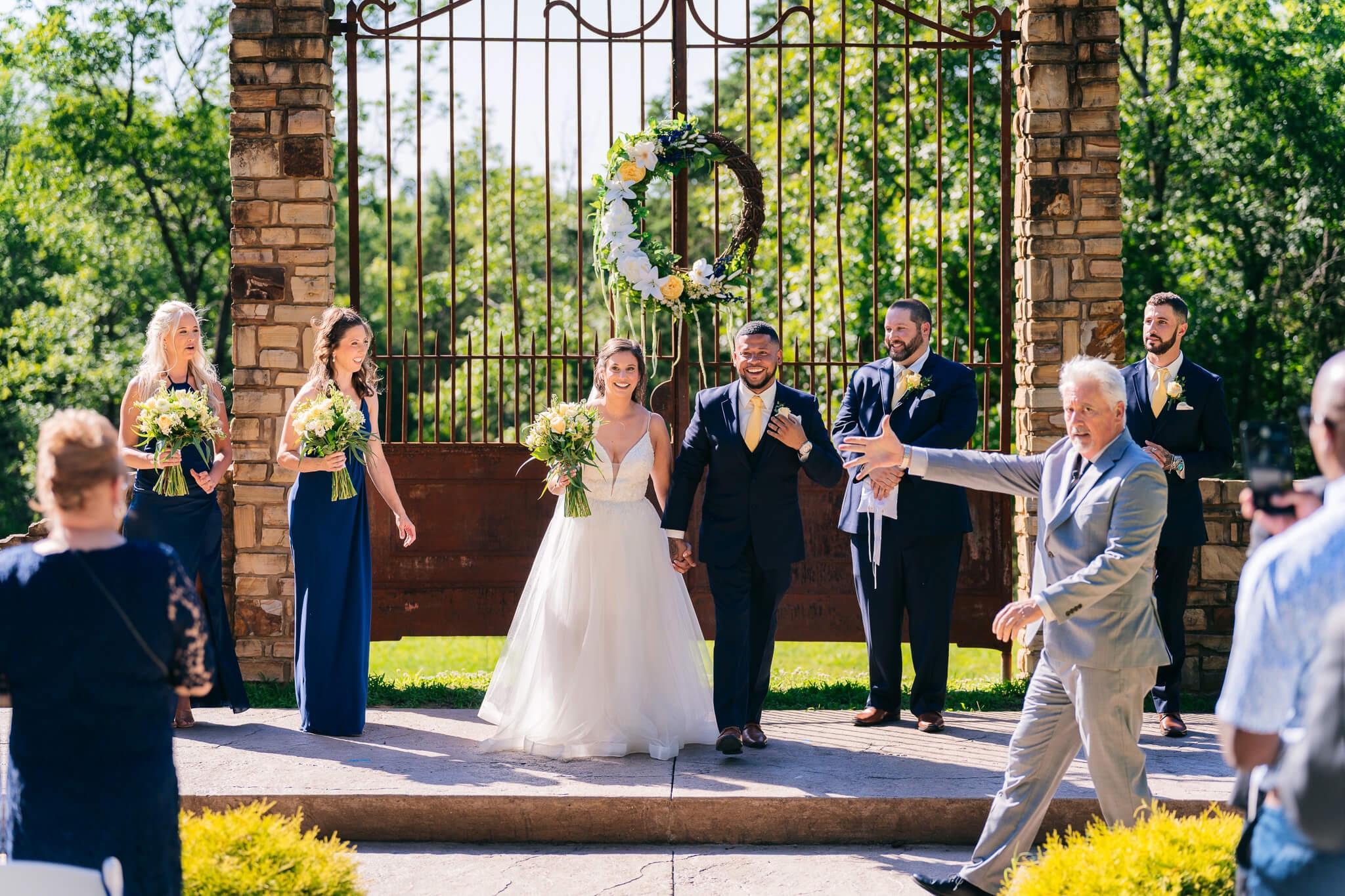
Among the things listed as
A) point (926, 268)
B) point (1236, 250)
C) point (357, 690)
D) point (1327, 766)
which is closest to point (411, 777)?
point (357, 690)

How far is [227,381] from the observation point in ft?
59.8

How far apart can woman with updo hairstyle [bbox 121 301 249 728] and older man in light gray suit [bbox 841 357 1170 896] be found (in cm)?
376

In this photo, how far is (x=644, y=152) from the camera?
6688mm

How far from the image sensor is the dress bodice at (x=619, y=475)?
615cm

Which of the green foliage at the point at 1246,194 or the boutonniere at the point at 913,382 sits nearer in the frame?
the boutonniere at the point at 913,382

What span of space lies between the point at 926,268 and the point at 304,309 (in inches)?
346

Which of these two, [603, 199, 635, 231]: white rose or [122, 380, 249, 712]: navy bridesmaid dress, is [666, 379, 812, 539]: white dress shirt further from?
[122, 380, 249, 712]: navy bridesmaid dress

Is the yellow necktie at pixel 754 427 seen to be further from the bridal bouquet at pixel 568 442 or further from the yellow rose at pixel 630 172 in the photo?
the yellow rose at pixel 630 172

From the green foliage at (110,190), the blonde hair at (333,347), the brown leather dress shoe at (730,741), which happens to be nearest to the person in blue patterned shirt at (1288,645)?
the brown leather dress shoe at (730,741)

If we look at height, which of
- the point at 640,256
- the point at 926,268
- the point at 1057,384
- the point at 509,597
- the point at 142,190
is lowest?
the point at 509,597

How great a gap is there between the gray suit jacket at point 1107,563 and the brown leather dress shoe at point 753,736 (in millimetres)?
2075

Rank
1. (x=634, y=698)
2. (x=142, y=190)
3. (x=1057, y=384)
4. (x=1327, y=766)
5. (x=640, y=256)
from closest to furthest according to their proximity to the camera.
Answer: (x=1327, y=766)
(x=634, y=698)
(x=640, y=256)
(x=1057, y=384)
(x=142, y=190)

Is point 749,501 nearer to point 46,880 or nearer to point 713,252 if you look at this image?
point 46,880

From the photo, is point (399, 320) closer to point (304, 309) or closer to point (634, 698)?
point (304, 309)
